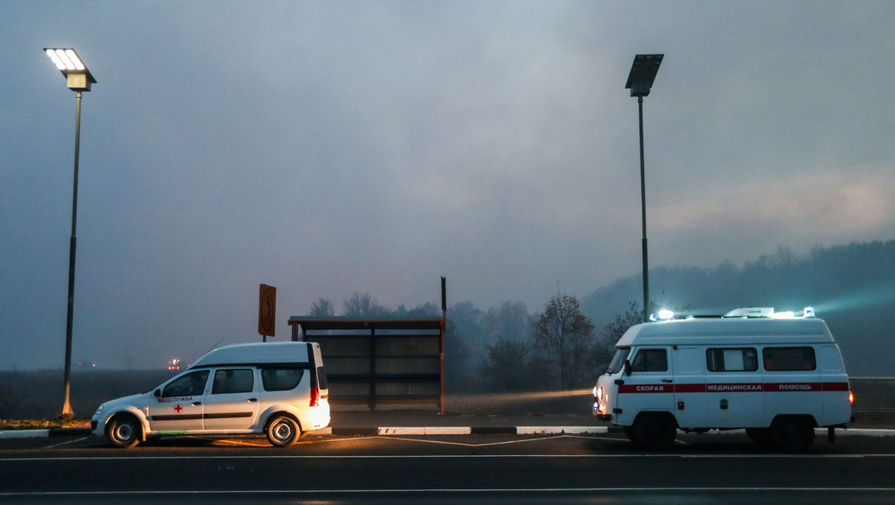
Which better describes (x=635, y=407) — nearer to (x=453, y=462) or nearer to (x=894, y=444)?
(x=453, y=462)

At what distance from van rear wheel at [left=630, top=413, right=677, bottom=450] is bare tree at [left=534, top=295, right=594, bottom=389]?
36.1 metres

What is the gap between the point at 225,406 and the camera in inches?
583

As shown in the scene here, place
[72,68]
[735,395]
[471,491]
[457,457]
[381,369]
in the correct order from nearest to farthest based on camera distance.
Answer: [471,491]
[457,457]
[735,395]
[72,68]
[381,369]

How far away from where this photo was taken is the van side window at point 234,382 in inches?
589

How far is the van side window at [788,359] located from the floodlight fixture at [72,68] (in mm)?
18500

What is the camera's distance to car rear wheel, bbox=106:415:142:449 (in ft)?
48.4

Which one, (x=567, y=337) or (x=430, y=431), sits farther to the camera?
(x=567, y=337)

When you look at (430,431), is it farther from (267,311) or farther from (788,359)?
(788,359)

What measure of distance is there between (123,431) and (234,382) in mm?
2395

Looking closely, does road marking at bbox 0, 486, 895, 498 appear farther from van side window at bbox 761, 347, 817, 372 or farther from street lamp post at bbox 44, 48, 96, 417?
street lamp post at bbox 44, 48, 96, 417

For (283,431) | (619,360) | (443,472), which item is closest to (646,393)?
(619,360)

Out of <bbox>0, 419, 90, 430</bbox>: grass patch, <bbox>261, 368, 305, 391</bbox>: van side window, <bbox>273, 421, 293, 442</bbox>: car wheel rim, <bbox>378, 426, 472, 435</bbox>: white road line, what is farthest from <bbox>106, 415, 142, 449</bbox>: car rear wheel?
<bbox>378, 426, 472, 435</bbox>: white road line

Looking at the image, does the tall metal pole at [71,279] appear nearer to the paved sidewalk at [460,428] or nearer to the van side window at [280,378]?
the paved sidewalk at [460,428]

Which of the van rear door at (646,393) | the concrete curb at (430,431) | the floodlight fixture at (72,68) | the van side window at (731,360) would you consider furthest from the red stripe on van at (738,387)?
the floodlight fixture at (72,68)
